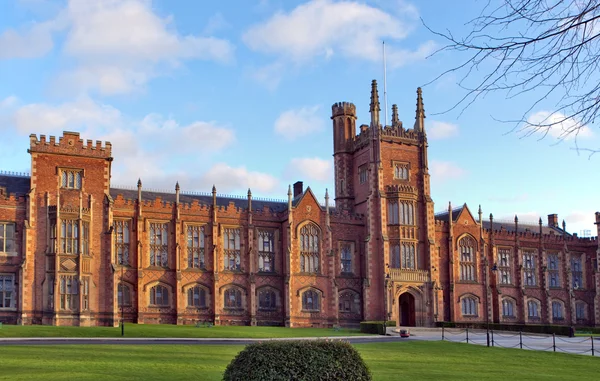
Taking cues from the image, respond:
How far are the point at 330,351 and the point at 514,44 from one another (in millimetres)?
8604

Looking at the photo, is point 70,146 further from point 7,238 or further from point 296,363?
point 296,363

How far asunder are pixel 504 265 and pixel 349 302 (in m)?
17.8

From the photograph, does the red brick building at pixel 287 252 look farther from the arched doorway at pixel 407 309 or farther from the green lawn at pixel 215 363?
the green lawn at pixel 215 363

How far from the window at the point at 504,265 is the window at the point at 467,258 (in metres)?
3.61

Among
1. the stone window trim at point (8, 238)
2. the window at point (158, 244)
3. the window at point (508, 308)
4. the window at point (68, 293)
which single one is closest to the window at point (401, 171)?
the window at point (508, 308)

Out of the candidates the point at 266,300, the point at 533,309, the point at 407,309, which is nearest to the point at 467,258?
the point at 407,309

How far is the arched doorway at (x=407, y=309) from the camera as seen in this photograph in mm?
63941

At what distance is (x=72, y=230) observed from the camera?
2002 inches

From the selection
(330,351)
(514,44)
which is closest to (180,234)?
(330,351)

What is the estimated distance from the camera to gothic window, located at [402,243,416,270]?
63406 mm

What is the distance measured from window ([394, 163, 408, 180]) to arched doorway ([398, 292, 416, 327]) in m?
10.2

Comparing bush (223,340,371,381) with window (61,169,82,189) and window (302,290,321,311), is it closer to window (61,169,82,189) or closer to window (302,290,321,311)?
window (61,169,82,189)

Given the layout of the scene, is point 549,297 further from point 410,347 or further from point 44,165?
point 44,165

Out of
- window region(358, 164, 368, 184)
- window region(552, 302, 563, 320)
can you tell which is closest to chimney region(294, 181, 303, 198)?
window region(358, 164, 368, 184)
